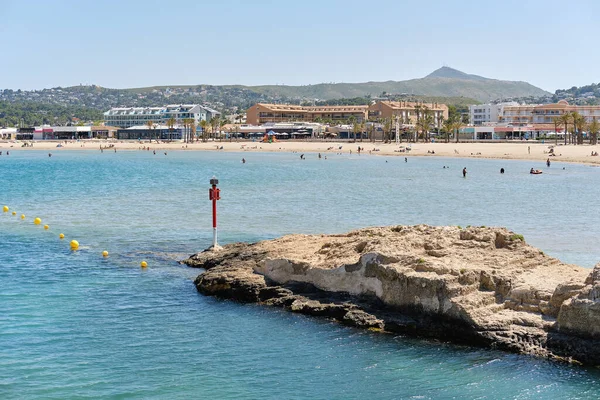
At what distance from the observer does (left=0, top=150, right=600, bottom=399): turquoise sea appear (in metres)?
14.4

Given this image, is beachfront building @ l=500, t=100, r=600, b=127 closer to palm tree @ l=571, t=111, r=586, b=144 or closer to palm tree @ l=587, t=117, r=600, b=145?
palm tree @ l=571, t=111, r=586, b=144

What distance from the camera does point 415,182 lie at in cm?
6631

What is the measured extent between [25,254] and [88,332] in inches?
433

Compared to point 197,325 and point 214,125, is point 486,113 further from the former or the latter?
point 197,325

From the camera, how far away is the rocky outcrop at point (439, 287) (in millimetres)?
15461

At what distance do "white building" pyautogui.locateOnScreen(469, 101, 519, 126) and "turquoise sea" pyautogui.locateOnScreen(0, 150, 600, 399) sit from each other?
457 ft

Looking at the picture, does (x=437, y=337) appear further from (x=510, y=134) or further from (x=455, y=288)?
(x=510, y=134)

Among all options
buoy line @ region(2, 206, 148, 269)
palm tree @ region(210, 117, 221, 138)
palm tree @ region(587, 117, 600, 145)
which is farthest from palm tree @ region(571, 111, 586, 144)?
buoy line @ region(2, 206, 148, 269)

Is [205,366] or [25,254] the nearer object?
[205,366]

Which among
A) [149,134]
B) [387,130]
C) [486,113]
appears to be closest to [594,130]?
[387,130]

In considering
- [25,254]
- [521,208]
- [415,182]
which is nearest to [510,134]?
[415,182]

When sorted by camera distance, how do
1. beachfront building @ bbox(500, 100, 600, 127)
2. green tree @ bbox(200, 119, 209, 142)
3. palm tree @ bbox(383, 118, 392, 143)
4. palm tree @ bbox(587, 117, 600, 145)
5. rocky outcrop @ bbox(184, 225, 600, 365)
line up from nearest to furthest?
rocky outcrop @ bbox(184, 225, 600, 365), palm tree @ bbox(587, 117, 600, 145), palm tree @ bbox(383, 118, 392, 143), beachfront building @ bbox(500, 100, 600, 127), green tree @ bbox(200, 119, 209, 142)

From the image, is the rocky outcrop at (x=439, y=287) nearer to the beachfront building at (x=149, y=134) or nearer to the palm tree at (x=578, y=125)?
the palm tree at (x=578, y=125)

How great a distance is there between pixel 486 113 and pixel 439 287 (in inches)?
6847
